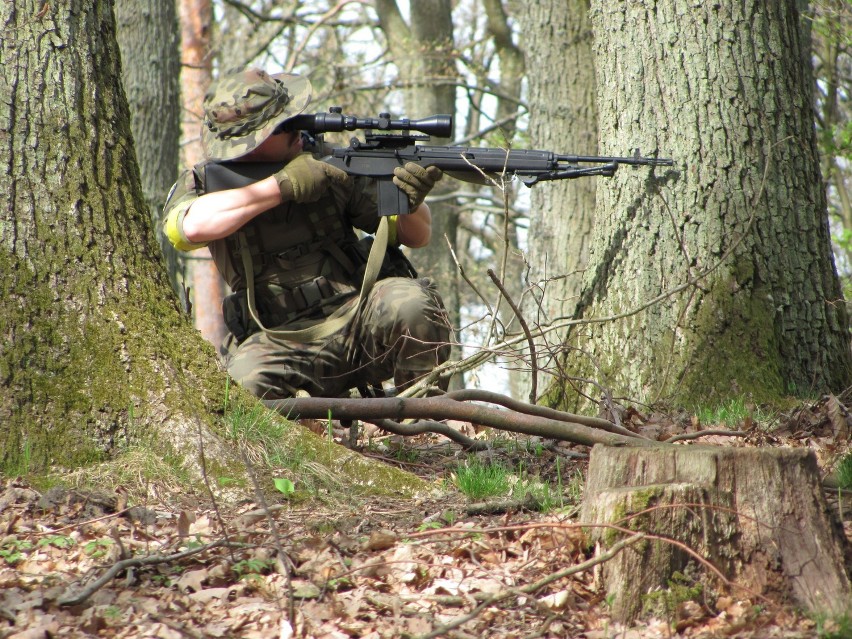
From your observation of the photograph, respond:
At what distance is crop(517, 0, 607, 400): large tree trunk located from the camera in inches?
291

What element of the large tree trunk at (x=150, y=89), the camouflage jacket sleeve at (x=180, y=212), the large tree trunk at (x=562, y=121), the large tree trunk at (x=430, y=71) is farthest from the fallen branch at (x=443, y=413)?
the large tree trunk at (x=430, y=71)

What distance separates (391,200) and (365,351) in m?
0.85

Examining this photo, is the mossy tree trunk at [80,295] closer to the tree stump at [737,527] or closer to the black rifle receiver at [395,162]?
the tree stump at [737,527]

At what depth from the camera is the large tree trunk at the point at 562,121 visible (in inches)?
291

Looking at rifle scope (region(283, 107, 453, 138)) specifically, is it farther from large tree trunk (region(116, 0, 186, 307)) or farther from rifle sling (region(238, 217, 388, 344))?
large tree trunk (region(116, 0, 186, 307))

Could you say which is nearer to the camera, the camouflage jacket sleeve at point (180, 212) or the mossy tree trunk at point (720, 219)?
the mossy tree trunk at point (720, 219)

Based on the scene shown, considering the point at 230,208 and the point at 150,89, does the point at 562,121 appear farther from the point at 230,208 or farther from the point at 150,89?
the point at 150,89

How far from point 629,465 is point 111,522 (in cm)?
162

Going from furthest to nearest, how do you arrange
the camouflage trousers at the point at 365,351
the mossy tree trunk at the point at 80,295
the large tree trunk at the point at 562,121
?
1. the large tree trunk at the point at 562,121
2. the camouflage trousers at the point at 365,351
3. the mossy tree trunk at the point at 80,295

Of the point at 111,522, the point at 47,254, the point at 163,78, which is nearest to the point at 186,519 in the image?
the point at 111,522

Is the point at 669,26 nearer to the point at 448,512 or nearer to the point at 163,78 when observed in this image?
the point at 448,512

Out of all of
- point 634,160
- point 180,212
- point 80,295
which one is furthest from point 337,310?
point 80,295

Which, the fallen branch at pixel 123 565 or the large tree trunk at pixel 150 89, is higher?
the large tree trunk at pixel 150 89

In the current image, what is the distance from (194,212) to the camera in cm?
457
